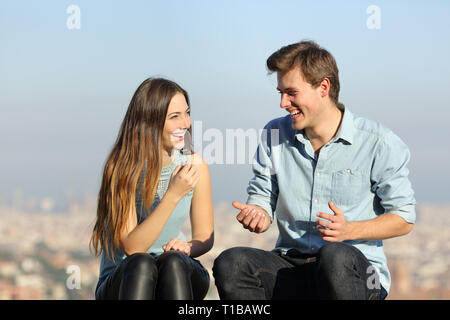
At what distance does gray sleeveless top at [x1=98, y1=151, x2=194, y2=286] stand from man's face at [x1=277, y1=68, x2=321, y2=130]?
1.97 feet

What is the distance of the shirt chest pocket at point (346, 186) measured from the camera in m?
3.03

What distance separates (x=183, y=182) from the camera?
2.97 metres

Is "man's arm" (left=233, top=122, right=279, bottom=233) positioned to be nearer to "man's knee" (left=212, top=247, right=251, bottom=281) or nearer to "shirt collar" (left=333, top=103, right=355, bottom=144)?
"man's knee" (left=212, top=247, right=251, bottom=281)

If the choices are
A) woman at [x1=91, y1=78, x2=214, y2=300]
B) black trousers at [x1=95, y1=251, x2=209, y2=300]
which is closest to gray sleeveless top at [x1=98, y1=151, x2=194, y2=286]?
woman at [x1=91, y1=78, x2=214, y2=300]

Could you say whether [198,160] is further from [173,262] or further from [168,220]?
[173,262]

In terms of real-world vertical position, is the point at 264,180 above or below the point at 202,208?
above

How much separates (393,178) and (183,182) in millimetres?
1011

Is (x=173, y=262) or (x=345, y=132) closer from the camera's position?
(x=173, y=262)

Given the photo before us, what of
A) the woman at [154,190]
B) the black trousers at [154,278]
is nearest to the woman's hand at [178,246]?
the woman at [154,190]

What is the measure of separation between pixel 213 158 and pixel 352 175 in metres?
0.77

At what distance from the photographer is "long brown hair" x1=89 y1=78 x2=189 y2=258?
3152 millimetres

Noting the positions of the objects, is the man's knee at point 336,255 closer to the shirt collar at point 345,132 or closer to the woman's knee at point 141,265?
the shirt collar at point 345,132

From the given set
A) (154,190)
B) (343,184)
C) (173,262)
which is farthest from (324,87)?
(173,262)

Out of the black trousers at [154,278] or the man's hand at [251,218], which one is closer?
the black trousers at [154,278]
